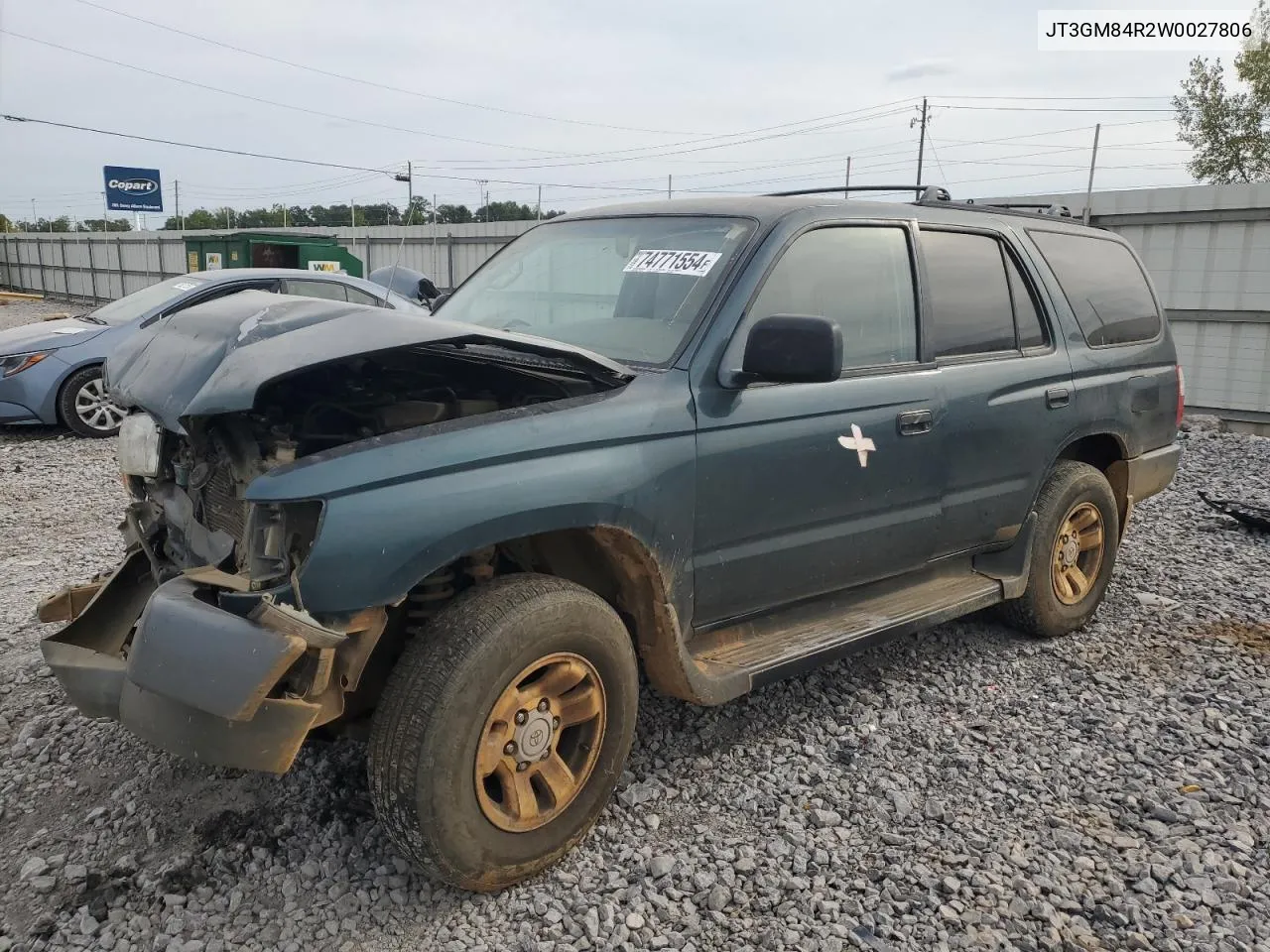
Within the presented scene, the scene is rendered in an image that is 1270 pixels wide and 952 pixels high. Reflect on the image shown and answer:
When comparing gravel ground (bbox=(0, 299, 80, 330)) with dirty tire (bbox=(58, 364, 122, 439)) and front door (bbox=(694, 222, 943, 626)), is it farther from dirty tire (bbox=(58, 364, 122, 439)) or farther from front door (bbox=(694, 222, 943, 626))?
front door (bbox=(694, 222, 943, 626))

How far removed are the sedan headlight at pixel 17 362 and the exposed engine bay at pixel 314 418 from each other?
6740mm

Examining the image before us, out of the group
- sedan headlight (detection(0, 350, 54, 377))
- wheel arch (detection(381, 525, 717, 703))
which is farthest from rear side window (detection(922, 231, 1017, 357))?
sedan headlight (detection(0, 350, 54, 377))

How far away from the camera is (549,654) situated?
8.64 ft

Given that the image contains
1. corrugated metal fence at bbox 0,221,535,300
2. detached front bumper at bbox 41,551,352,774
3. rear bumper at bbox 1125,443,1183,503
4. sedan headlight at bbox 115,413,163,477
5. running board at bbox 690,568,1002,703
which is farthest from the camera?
corrugated metal fence at bbox 0,221,535,300

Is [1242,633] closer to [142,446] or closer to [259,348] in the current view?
[259,348]

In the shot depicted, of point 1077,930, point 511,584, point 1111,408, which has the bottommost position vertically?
point 1077,930

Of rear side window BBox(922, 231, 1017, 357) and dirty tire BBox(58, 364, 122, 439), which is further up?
rear side window BBox(922, 231, 1017, 357)

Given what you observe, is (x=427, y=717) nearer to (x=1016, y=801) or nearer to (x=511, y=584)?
(x=511, y=584)

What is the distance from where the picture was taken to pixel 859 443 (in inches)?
134

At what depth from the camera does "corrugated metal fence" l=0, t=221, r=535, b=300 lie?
19.8 m

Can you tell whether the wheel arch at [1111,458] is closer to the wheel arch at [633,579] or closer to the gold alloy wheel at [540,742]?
the wheel arch at [633,579]

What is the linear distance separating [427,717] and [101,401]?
8.05m

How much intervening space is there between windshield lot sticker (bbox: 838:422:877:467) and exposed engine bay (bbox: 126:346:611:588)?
986mm

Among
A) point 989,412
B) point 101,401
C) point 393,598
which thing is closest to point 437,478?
point 393,598
